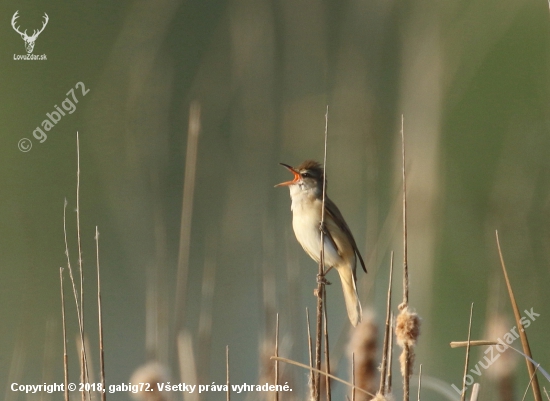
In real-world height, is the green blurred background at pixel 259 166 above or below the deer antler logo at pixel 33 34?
below

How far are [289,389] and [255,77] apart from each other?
11.2ft

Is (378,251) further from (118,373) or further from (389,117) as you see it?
(389,117)

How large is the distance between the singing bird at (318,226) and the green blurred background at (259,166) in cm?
17

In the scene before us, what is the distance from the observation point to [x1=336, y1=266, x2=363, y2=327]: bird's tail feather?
4.11 m

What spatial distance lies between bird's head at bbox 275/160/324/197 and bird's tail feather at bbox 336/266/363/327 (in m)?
0.54

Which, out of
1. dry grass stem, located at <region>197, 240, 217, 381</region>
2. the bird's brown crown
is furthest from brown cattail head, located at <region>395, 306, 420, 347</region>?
the bird's brown crown

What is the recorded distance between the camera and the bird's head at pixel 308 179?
466 centimetres

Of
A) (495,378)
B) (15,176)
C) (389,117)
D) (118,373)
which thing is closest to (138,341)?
(118,373)

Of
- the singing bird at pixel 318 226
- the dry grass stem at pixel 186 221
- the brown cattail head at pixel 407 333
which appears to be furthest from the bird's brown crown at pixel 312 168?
the brown cattail head at pixel 407 333

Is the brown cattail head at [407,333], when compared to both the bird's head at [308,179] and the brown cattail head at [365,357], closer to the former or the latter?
the brown cattail head at [365,357]

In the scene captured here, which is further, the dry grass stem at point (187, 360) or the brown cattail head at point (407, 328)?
the dry grass stem at point (187, 360)

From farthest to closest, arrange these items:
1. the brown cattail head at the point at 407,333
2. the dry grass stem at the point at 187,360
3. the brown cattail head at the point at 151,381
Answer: the dry grass stem at the point at 187,360, the brown cattail head at the point at 151,381, the brown cattail head at the point at 407,333

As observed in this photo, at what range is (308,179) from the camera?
4688 millimetres

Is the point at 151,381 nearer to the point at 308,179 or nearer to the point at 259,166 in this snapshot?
the point at 308,179
